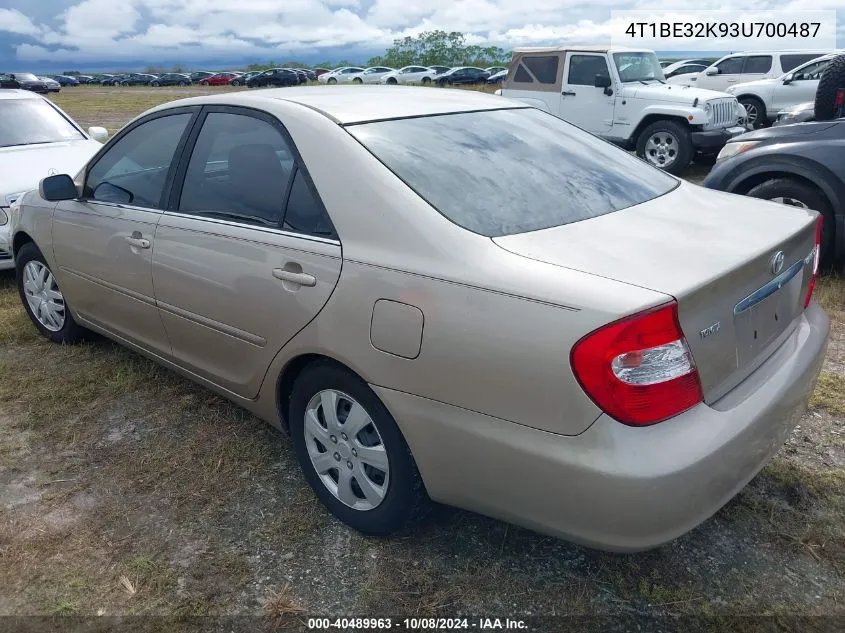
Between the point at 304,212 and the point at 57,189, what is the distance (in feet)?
6.32

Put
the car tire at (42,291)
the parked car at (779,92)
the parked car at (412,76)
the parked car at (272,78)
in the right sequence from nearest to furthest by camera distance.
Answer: the car tire at (42,291) → the parked car at (779,92) → the parked car at (412,76) → the parked car at (272,78)

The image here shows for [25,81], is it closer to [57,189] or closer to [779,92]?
[779,92]

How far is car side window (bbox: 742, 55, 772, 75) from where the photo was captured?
15728 mm

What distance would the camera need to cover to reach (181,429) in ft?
11.5

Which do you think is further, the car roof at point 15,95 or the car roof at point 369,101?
the car roof at point 15,95

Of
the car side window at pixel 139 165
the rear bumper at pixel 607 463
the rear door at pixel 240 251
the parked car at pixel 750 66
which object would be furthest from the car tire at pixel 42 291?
the parked car at pixel 750 66

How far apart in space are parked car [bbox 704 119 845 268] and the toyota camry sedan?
Result: 8.95 ft

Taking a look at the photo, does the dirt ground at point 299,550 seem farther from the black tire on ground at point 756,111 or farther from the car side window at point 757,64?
the car side window at point 757,64

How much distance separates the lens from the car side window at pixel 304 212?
251cm

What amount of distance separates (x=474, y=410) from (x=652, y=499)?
54 cm

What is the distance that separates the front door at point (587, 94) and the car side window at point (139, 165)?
26.8 ft

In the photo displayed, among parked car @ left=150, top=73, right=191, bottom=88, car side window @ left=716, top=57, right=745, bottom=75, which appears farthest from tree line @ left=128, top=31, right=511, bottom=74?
car side window @ left=716, top=57, right=745, bottom=75

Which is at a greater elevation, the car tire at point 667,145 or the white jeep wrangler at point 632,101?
the white jeep wrangler at point 632,101

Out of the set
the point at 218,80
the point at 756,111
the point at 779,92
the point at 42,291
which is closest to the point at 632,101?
the point at 779,92
